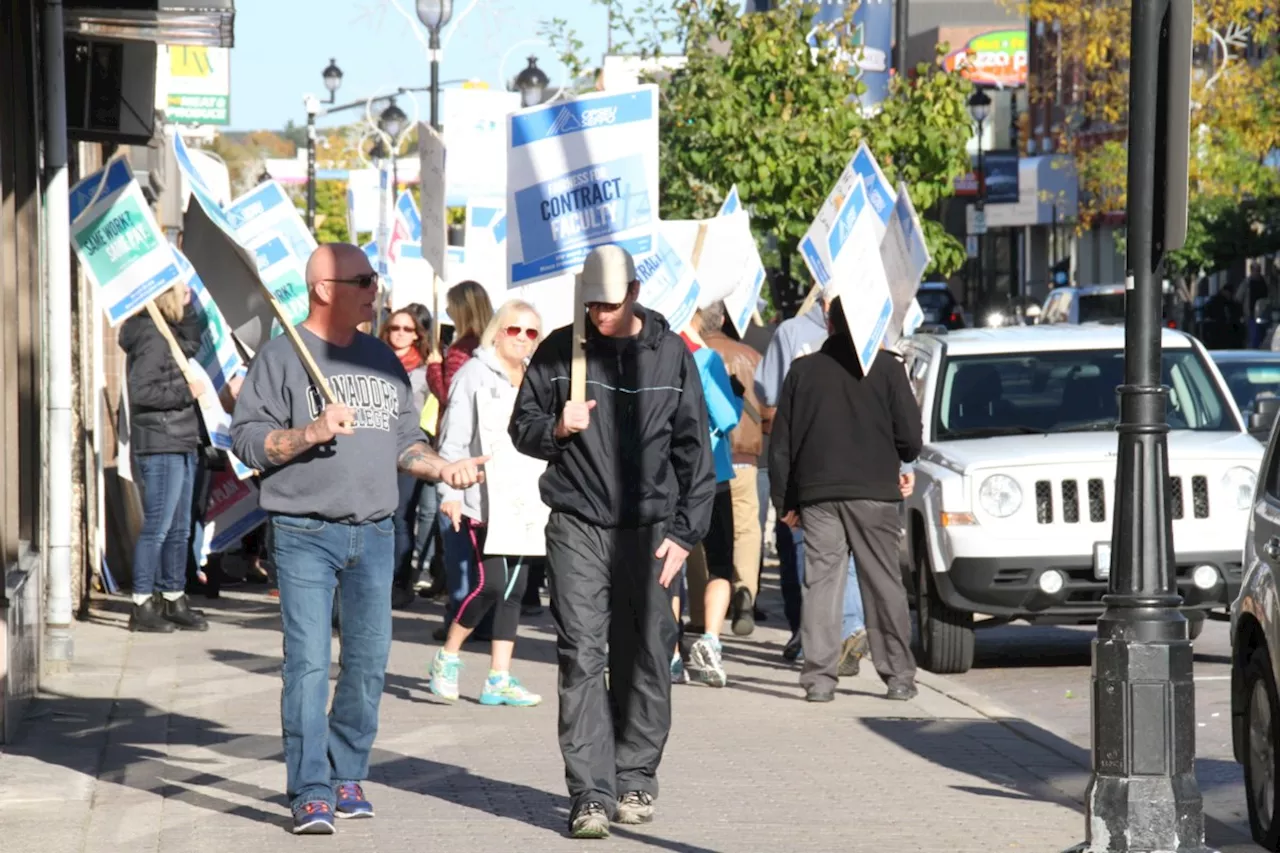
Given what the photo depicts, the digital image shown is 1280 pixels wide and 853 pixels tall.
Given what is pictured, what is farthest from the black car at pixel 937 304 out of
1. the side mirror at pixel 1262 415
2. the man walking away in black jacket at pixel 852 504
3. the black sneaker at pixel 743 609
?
the man walking away in black jacket at pixel 852 504

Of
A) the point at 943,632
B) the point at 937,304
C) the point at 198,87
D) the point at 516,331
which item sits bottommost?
the point at 943,632

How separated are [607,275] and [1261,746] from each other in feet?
8.76

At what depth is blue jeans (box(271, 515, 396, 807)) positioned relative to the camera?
25.6 feet

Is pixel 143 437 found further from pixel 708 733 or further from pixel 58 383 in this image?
pixel 708 733

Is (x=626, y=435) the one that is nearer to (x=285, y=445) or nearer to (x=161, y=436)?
(x=285, y=445)

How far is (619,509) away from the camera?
26.4ft

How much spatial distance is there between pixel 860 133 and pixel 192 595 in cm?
1081

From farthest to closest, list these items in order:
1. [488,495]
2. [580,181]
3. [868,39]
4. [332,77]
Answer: [332,77] < [868,39] < [488,495] < [580,181]

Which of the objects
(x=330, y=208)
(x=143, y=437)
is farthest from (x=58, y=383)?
(x=330, y=208)

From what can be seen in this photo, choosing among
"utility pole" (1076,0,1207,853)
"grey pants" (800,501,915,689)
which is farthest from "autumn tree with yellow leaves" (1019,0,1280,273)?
"utility pole" (1076,0,1207,853)

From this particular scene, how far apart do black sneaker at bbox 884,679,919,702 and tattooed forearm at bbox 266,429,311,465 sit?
445 centimetres

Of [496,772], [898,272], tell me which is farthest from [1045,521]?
[496,772]

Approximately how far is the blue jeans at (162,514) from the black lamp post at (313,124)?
3379 centimetres

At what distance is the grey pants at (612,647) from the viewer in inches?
313
